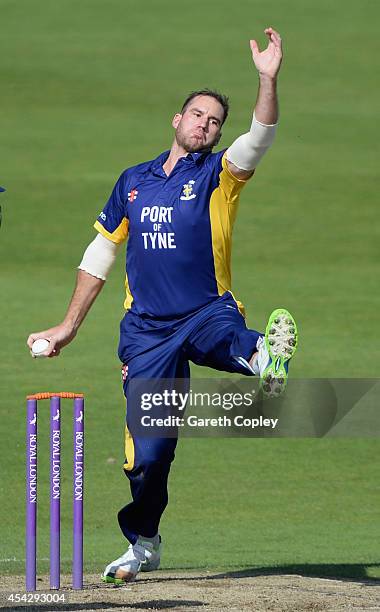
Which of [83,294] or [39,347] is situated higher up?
[83,294]

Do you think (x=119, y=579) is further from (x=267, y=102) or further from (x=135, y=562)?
(x=267, y=102)

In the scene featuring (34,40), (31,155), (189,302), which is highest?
(34,40)

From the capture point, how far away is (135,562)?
7582 millimetres

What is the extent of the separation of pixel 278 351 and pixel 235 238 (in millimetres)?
12656

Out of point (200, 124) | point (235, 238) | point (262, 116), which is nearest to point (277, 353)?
point (262, 116)

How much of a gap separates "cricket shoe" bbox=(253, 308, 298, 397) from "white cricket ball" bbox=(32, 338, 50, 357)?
4.28 ft

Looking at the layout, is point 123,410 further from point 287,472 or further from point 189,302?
point 189,302

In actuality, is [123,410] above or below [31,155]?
below

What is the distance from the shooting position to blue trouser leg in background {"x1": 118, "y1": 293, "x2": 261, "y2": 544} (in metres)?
7.14

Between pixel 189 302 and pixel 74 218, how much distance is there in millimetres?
12817

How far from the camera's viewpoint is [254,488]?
11320mm

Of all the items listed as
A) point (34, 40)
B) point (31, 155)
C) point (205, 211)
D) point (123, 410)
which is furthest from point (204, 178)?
point (34, 40)

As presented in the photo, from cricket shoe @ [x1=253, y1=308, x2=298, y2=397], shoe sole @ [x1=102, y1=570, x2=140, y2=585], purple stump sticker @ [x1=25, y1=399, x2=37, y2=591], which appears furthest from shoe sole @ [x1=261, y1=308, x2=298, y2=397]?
shoe sole @ [x1=102, y1=570, x2=140, y2=585]

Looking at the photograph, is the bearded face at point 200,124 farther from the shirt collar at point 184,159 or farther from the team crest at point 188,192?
the team crest at point 188,192
